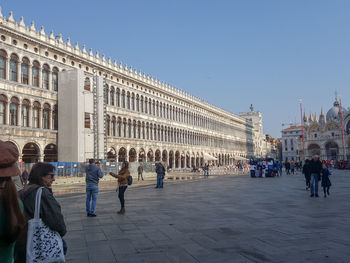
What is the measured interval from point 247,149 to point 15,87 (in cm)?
7618

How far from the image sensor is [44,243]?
9.98 feet

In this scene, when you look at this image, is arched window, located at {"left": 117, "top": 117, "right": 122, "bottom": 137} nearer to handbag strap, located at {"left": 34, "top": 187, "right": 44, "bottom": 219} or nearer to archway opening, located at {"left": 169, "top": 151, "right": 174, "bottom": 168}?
archway opening, located at {"left": 169, "top": 151, "right": 174, "bottom": 168}

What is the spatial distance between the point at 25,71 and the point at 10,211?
32449mm

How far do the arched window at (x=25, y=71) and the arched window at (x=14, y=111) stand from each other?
2.16m

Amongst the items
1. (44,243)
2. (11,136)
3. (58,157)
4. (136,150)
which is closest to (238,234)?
(44,243)

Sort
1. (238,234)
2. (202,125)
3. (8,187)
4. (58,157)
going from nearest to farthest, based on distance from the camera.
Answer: (8,187)
(238,234)
(58,157)
(202,125)

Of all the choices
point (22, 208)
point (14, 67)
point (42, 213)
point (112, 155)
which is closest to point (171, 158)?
point (112, 155)

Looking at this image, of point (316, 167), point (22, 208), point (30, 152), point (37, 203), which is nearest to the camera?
point (22, 208)

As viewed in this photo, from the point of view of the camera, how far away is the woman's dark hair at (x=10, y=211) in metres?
2.22

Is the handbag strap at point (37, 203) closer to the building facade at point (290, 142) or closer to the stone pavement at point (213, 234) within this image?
the stone pavement at point (213, 234)

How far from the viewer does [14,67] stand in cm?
3016

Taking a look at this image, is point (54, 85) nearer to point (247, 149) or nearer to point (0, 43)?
point (0, 43)

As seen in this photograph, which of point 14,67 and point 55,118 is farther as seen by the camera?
point 55,118

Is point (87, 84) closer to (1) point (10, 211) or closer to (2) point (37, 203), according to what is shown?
(2) point (37, 203)
